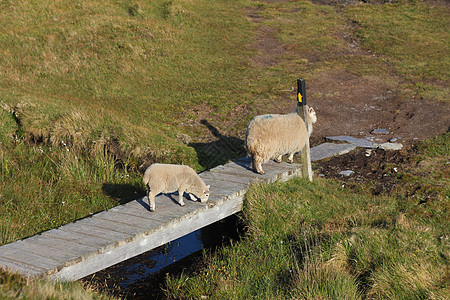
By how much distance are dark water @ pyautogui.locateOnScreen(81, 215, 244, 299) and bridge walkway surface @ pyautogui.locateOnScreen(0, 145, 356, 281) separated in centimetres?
67

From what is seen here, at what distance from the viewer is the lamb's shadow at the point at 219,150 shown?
13.4 meters

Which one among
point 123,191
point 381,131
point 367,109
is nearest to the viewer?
point 123,191

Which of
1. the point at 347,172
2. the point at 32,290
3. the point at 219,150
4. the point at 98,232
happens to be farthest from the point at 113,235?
the point at 219,150

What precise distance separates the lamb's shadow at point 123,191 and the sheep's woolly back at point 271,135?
2.74 meters

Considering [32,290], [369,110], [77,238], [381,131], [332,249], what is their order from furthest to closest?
[369,110], [381,131], [332,249], [77,238], [32,290]

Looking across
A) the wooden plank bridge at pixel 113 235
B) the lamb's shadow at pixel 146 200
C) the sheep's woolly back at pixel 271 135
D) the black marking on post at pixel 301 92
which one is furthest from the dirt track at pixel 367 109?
the lamb's shadow at pixel 146 200

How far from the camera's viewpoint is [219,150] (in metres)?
14.2

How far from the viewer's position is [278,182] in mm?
10344

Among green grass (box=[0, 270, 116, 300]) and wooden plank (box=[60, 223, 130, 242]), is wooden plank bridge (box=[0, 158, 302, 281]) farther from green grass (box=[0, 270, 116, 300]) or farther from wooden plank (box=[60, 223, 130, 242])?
green grass (box=[0, 270, 116, 300])

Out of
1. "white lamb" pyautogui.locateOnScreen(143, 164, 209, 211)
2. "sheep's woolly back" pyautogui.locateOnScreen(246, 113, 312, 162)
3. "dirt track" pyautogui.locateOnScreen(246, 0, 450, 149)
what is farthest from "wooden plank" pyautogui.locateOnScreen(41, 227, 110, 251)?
"dirt track" pyautogui.locateOnScreen(246, 0, 450, 149)

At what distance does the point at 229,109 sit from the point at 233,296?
416 inches

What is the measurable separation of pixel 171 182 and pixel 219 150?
586 cm

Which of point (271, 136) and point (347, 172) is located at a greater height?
point (271, 136)

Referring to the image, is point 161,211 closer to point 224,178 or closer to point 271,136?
point 224,178
